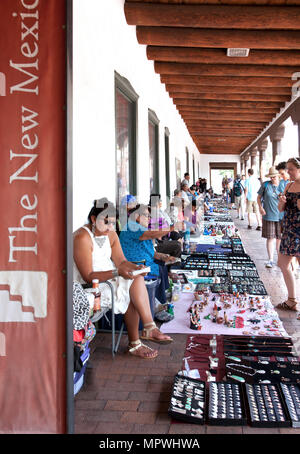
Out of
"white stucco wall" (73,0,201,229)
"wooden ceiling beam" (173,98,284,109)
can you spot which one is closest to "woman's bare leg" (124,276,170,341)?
"white stucco wall" (73,0,201,229)

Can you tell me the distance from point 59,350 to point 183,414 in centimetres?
78

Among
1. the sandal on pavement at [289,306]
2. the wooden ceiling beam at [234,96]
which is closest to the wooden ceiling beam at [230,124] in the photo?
the wooden ceiling beam at [234,96]

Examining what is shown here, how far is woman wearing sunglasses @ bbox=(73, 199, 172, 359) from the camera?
287cm

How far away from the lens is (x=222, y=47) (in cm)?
544

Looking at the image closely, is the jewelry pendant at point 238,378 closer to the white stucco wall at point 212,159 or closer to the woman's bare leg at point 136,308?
the woman's bare leg at point 136,308

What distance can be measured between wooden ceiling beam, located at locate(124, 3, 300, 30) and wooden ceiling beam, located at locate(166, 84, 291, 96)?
3.34 metres

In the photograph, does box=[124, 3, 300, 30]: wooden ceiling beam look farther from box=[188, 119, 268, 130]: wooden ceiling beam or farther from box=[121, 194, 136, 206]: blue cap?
box=[188, 119, 268, 130]: wooden ceiling beam

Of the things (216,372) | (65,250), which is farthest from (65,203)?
(216,372)

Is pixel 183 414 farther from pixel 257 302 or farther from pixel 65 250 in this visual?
pixel 257 302

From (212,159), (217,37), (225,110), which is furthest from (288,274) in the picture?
(212,159)

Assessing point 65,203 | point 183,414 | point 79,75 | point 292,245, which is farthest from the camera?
point 292,245

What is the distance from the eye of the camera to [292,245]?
372 centimetres

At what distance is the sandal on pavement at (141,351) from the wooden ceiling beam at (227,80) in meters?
5.68
